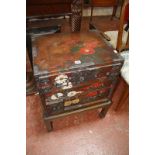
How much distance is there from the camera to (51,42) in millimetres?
923

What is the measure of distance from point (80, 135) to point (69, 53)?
0.65 meters

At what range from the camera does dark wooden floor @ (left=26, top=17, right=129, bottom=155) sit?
1104mm

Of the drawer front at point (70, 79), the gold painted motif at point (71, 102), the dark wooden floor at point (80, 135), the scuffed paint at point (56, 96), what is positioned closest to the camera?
the drawer front at point (70, 79)

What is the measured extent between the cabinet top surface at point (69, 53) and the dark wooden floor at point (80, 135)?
24.2 inches

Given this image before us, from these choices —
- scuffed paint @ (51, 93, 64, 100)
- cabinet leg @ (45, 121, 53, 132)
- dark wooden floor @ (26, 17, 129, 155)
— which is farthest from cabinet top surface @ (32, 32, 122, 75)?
dark wooden floor @ (26, 17, 129, 155)

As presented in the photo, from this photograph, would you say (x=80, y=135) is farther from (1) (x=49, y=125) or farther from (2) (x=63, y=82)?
(2) (x=63, y=82)

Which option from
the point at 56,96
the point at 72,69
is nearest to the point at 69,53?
the point at 72,69

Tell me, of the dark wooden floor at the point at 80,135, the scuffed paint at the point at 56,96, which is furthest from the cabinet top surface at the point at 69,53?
the dark wooden floor at the point at 80,135

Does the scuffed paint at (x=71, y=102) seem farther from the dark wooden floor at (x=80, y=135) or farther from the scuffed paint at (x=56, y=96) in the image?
the dark wooden floor at (x=80, y=135)

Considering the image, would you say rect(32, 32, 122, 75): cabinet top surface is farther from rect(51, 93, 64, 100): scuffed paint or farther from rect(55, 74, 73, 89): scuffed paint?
rect(51, 93, 64, 100): scuffed paint

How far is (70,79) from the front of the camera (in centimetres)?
81

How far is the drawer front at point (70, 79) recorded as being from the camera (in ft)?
2.52
